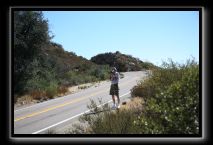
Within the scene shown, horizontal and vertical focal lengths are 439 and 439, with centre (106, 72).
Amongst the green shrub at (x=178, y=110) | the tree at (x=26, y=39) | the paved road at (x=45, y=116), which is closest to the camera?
the green shrub at (x=178, y=110)

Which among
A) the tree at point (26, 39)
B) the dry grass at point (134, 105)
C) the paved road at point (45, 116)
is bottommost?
the paved road at point (45, 116)

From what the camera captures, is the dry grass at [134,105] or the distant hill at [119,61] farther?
the distant hill at [119,61]

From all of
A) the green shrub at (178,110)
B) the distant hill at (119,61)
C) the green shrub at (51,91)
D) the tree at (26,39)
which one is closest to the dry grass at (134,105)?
the green shrub at (178,110)

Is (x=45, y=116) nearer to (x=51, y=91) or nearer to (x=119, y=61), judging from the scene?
(x=51, y=91)

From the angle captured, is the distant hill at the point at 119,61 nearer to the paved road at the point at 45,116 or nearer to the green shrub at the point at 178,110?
the paved road at the point at 45,116

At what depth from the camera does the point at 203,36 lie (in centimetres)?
666

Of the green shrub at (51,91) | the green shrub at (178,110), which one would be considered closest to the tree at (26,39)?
the green shrub at (51,91)

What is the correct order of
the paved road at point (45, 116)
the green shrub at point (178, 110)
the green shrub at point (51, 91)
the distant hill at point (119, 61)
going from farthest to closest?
1. the distant hill at point (119, 61)
2. the green shrub at point (51, 91)
3. the paved road at point (45, 116)
4. the green shrub at point (178, 110)

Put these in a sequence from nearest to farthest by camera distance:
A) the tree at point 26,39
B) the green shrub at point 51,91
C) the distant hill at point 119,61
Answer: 1. the tree at point 26,39
2. the green shrub at point 51,91
3. the distant hill at point 119,61

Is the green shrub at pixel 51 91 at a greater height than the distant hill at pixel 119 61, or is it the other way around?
the distant hill at pixel 119 61

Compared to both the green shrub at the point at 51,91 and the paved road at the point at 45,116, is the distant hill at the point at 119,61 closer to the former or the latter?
the green shrub at the point at 51,91
